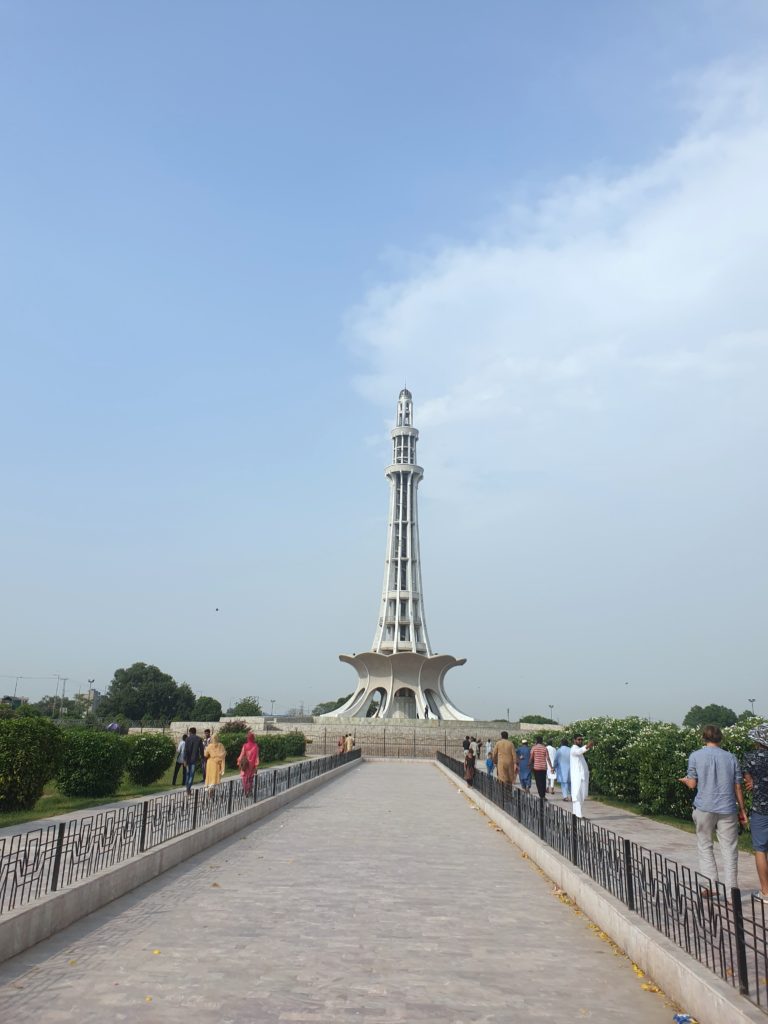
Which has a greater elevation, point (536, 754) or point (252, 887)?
point (536, 754)

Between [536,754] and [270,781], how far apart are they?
4998 millimetres

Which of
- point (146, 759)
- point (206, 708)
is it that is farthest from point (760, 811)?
point (206, 708)

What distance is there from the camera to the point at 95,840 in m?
6.68

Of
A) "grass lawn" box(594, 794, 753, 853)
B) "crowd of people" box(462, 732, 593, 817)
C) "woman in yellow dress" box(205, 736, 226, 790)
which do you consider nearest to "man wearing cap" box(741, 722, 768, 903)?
Result: "grass lawn" box(594, 794, 753, 853)

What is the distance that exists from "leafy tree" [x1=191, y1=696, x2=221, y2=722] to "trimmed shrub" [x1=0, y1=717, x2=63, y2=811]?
225 ft

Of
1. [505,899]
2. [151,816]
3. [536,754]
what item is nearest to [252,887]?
[151,816]

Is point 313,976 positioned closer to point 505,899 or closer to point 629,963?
point 629,963

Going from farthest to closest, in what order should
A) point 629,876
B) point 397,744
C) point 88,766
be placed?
point 397,744, point 88,766, point 629,876

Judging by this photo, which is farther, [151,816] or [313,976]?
[151,816]

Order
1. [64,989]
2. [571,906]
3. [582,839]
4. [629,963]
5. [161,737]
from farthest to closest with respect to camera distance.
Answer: [161,737]
[582,839]
[571,906]
[629,963]
[64,989]

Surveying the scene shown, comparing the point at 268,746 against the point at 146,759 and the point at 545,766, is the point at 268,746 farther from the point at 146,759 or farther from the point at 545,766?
the point at 545,766

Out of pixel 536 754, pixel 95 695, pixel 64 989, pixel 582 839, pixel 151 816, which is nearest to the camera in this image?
pixel 64 989

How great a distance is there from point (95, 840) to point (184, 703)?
8071cm

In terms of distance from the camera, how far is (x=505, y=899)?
271 inches
